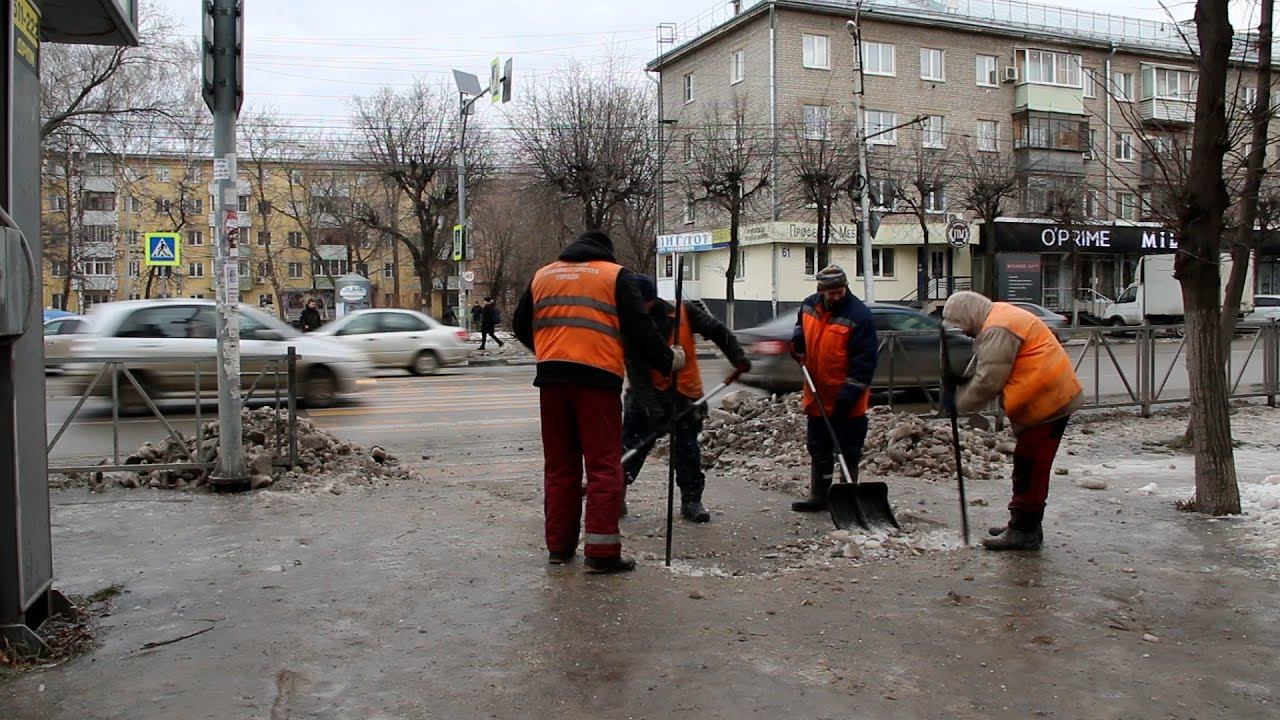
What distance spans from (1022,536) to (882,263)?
35595mm

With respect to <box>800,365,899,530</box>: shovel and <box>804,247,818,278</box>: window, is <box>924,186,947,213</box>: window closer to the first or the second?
Result: <box>804,247,818,278</box>: window

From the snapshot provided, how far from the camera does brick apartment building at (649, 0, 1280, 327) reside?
38.2 meters

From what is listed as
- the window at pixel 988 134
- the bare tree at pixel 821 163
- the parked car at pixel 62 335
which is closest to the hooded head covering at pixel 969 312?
the parked car at pixel 62 335

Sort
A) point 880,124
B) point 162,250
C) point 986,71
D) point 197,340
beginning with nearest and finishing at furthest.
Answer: point 197,340
point 162,250
point 880,124
point 986,71

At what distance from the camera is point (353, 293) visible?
138ft

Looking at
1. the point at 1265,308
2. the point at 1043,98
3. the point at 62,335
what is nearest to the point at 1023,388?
the point at 62,335

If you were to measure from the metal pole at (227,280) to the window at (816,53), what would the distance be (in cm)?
3412

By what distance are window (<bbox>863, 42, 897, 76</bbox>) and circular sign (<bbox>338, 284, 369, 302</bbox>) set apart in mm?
22827

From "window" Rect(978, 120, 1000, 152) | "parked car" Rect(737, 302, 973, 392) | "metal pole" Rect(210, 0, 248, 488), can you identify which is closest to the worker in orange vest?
"metal pole" Rect(210, 0, 248, 488)

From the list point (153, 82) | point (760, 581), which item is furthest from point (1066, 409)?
point (153, 82)

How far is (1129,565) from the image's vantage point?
5602mm

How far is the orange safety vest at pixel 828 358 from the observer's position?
22.4ft

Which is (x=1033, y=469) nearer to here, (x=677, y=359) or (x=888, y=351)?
(x=677, y=359)

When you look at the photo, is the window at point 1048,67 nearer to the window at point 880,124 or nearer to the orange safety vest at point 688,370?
the window at point 880,124
